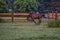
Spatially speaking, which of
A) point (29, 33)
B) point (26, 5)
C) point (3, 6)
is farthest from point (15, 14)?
point (29, 33)

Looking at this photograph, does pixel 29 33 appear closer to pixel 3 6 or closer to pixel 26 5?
pixel 3 6

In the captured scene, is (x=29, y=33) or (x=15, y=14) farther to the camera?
(x=15, y=14)

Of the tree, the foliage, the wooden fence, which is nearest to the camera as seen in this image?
the wooden fence

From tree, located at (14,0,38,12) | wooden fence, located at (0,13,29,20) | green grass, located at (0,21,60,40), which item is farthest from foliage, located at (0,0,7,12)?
green grass, located at (0,21,60,40)

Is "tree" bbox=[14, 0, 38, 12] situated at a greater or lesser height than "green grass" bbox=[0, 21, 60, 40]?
lesser

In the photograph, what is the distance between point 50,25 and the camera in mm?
16406

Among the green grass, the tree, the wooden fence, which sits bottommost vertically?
the wooden fence

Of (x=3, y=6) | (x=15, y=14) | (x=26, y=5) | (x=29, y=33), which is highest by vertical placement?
(x=29, y=33)

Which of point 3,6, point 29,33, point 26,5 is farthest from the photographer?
point 26,5

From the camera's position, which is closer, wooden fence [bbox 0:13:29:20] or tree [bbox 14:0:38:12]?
wooden fence [bbox 0:13:29:20]

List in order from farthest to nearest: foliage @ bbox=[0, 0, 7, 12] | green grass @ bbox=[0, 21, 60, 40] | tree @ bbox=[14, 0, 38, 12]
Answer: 1. tree @ bbox=[14, 0, 38, 12]
2. foliage @ bbox=[0, 0, 7, 12]
3. green grass @ bbox=[0, 21, 60, 40]

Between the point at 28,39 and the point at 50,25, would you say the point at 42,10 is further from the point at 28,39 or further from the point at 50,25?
the point at 28,39

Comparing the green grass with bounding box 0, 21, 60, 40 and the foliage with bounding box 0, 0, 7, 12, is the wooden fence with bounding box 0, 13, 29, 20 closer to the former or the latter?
the foliage with bounding box 0, 0, 7, 12

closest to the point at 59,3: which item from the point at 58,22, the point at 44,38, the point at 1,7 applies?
the point at 1,7
